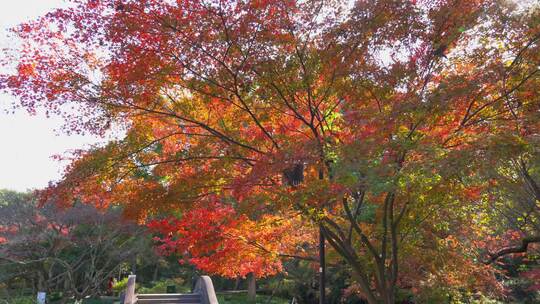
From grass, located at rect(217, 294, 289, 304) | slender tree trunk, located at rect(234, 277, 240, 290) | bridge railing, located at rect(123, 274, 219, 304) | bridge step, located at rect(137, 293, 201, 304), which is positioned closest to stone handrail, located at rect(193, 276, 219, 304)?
bridge railing, located at rect(123, 274, 219, 304)

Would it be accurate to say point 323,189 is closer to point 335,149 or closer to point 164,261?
point 335,149

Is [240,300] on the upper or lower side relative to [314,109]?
lower

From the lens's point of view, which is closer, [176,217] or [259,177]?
[259,177]

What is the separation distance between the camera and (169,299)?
41.5 feet

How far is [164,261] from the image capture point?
29.5 m

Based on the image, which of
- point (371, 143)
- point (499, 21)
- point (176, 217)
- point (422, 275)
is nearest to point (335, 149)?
point (371, 143)

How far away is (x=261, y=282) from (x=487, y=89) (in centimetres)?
2555

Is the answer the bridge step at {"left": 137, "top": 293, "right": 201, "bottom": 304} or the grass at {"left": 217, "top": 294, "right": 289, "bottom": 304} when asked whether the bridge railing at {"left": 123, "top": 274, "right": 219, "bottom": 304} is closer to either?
the bridge step at {"left": 137, "top": 293, "right": 201, "bottom": 304}

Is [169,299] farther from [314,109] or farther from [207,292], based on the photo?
[314,109]

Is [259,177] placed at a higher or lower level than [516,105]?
lower

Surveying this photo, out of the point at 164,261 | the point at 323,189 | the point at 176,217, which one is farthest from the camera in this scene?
the point at 164,261

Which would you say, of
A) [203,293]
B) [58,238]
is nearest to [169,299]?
[203,293]

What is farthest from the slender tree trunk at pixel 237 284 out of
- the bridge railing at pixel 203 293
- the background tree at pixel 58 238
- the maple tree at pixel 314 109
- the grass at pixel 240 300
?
the maple tree at pixel 314 109

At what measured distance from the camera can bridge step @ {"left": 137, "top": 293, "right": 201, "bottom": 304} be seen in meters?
12.6
